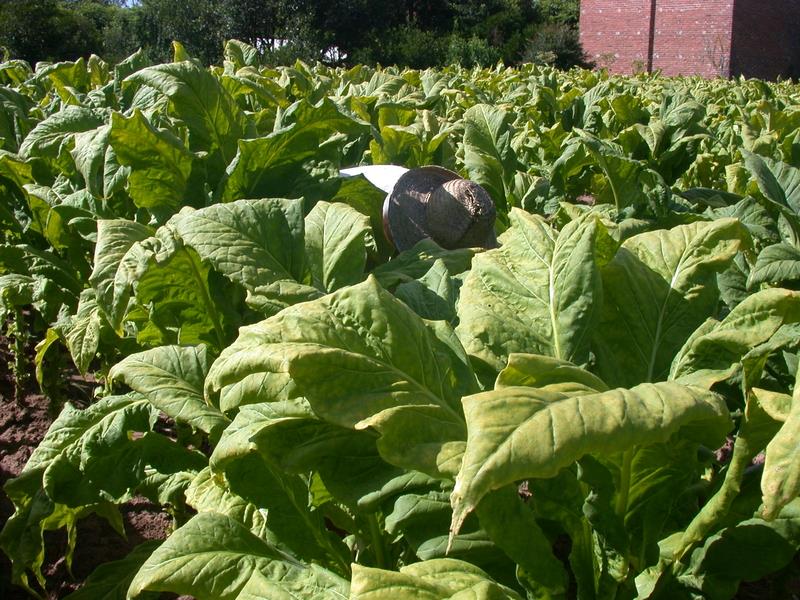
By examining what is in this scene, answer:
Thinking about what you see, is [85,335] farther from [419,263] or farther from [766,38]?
[766,38]

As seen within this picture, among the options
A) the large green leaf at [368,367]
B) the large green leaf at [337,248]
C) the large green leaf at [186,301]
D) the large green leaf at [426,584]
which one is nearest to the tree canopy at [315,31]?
the large green leaf at [186,301]

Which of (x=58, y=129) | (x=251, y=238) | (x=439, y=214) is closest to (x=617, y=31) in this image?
(x=58, y=129)

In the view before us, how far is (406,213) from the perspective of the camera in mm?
2711

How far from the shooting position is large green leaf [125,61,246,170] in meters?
2.62

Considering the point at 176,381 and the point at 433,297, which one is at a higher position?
the point at 433,297

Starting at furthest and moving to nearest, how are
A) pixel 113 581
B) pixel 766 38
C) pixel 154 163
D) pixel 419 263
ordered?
pixel 766 38, pixel 154 163, pixel 113 581, pixel 419 263

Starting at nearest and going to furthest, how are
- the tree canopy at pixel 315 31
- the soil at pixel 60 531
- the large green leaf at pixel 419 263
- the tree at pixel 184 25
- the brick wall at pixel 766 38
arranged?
1. the large green leaf at pixel 419 263
2. the soil at pixel 60 531
3. the tree canopy at pixel 315 31
4. the brick wall at pixel 766 38
5. the tree at pixel 184 25

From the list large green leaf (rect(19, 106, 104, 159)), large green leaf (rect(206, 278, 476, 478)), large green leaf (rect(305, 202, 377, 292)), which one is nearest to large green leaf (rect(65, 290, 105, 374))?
large green leaf (rect(19, 106, 104, 159))

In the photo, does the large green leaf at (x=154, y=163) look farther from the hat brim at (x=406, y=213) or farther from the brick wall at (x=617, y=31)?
the brick wall at (x=617, y=31)

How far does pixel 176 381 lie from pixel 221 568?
21.2 inches

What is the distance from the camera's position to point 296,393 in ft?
4.58

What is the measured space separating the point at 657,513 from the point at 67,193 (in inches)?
112

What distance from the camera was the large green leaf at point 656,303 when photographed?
1.64 meters

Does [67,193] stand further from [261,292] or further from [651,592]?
[651,592]
